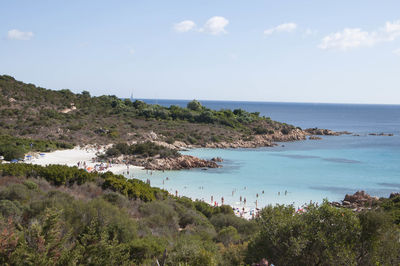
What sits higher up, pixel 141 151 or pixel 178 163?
pixel 141 151

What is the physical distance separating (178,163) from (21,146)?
1670 cm

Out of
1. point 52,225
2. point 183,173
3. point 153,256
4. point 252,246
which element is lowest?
point 183,173

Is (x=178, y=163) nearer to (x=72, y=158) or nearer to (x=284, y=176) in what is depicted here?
(x=72, y=158)

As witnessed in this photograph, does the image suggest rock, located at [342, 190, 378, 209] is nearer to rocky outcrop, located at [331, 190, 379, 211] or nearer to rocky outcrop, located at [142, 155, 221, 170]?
rocky outcrop, located at [331, 190, 379, 211]

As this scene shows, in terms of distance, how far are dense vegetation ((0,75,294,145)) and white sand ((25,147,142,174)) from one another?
605cm

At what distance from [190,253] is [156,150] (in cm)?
3208

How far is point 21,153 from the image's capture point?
31.4 meters

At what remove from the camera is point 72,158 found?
35594 millimetres

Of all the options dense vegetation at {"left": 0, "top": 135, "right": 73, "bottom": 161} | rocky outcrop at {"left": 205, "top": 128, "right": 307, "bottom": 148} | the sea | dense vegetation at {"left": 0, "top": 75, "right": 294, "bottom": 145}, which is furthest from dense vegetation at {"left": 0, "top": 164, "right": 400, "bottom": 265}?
rocky outcrop at {"left": 205, "top": 128, "right": 307, "bottom": 148}

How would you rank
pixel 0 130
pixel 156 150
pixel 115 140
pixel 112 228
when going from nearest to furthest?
1. pixel 112 228
2. pixel 156 150
3. pixel 0 130
4. pixel 115 140

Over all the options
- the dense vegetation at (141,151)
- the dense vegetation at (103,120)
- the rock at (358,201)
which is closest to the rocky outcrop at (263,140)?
the dense vegetation at (103,120)

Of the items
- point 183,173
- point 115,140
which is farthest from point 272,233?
point 115,140

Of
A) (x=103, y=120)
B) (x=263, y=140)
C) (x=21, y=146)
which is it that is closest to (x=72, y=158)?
(x=21, y=146)

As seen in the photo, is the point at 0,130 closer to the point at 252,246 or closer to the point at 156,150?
the point at 156,150
